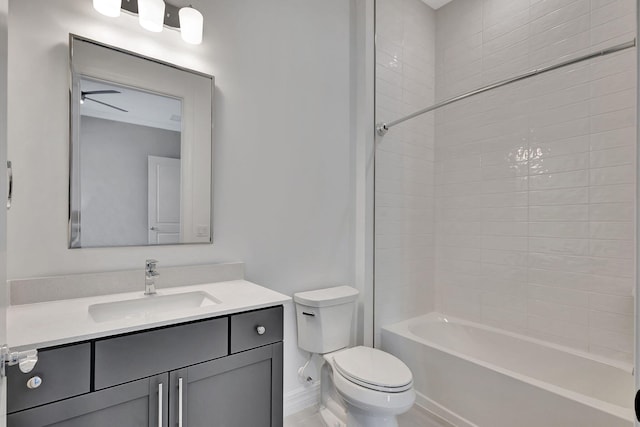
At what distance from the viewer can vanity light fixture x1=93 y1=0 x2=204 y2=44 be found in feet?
4.41

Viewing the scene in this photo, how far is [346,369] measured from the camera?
1585 millimetres

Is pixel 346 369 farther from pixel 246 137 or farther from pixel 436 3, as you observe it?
pixel 436 3

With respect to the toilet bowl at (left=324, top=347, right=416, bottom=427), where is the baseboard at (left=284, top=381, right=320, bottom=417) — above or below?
below

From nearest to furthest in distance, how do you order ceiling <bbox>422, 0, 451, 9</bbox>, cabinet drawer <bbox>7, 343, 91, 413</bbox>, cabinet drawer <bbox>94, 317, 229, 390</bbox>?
cabinet drawer <bbox>7, 343, 91, 413</bbox> < cabinet drawer <bbox>94, 317, 229, 390</bbox> < ceiling <bbox>422, 0, 451, 9</bbox>

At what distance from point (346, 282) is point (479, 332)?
100cm

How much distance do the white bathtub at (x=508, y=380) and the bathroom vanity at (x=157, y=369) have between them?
1067 millimetres

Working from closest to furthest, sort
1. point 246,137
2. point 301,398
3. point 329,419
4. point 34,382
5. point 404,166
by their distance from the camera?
point 34,382, point 246,137, point 329,419, point 301,398, point 404,166

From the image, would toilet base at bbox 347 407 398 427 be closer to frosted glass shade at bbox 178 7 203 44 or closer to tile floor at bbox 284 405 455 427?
tile floor at bbox 284 405 455 427

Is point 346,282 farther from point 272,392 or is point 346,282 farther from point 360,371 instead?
point 272,392

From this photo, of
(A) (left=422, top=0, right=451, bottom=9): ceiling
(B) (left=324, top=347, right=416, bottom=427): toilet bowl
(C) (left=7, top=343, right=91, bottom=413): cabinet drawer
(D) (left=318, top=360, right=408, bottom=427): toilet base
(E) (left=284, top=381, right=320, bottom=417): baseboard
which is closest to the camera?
(C) (left=7, top=343, right=91, bottom=413): cabinet drawer

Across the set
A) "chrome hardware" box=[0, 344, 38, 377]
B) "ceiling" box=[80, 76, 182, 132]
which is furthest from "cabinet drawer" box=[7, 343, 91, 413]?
"ceiling" box=[80, 76, 182, 132]

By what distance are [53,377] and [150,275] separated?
51cm

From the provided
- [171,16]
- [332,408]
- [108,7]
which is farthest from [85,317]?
[332,408]

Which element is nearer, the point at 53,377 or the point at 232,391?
the point at 53,377
